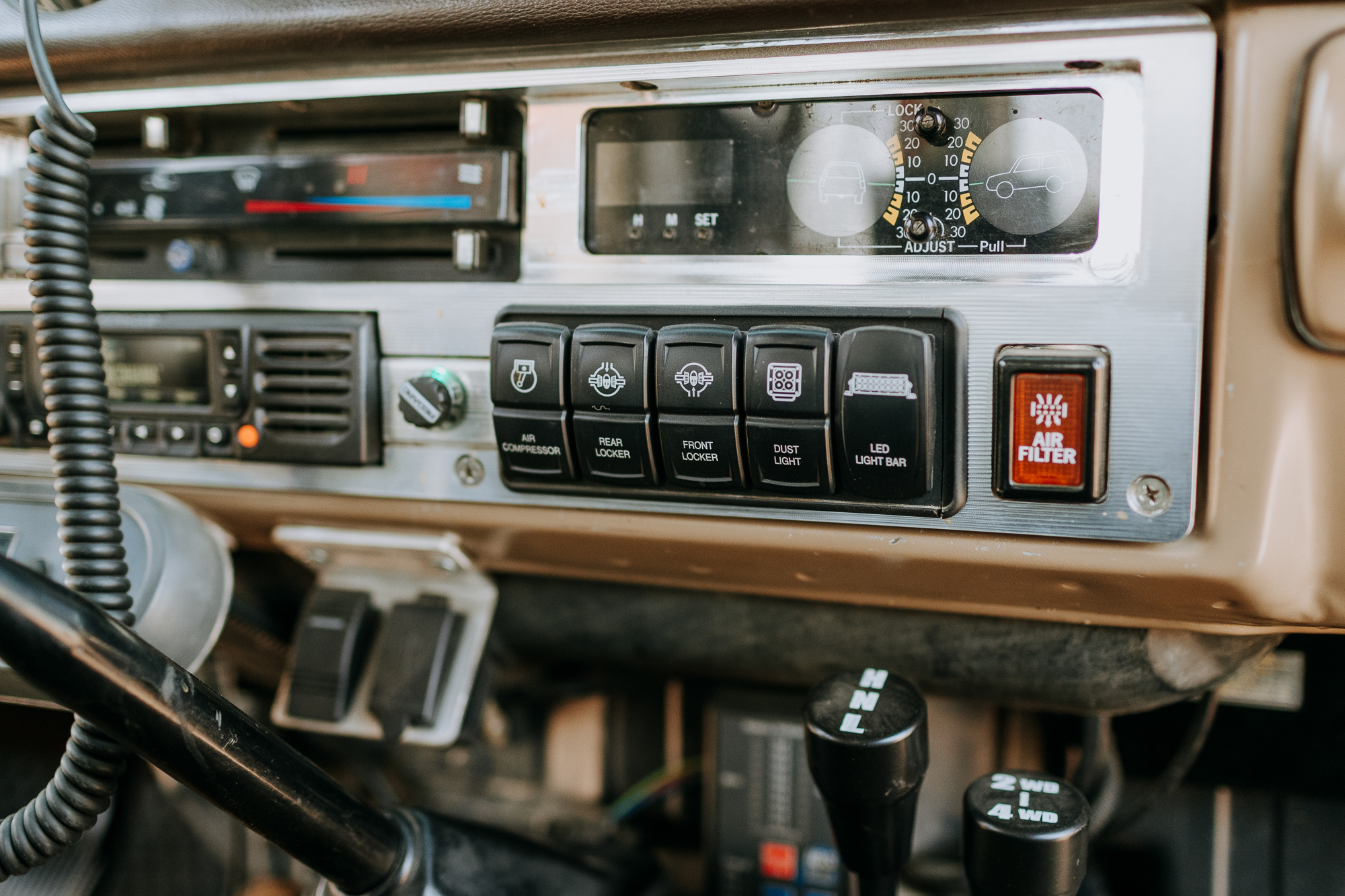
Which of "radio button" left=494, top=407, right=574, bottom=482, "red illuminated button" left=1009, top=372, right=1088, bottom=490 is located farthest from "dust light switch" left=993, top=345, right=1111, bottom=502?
"radio button" left=494, top=407, right=574, bottom=482

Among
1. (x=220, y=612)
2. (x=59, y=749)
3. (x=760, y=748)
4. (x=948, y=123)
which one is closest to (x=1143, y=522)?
(x=948, y=123)

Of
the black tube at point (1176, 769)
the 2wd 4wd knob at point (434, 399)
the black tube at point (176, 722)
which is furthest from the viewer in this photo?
the black tube at point (1176, 769)

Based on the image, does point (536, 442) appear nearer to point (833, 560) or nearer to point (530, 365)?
point (530, 365)

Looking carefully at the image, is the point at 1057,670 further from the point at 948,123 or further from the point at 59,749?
the point at 59,749

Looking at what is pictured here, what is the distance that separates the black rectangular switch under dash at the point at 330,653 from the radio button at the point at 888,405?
422 mm

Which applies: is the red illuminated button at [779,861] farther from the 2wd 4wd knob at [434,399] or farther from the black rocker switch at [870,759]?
the 2wd 4wd knob at [434,399]

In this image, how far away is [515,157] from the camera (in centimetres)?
59

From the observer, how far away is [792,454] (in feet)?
1.69

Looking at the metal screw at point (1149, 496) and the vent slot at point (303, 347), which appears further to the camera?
the vent slot at point (303, 347)

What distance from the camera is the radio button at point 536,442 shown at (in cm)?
56

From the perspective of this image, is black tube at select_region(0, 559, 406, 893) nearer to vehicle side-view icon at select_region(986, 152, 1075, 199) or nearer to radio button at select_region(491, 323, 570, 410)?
radio button at select_region(491, 323, 570, 410)

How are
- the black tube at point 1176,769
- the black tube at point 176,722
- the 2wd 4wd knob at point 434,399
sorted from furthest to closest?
the black tube at point 1176,769 → the 2wd 4wd knob at point 434,399 → the black tube at point 176,722

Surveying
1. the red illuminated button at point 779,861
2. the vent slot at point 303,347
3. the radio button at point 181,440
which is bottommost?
the red illuminated button at point 779,861

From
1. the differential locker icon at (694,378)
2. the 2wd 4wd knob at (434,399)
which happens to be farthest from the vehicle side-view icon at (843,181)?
the 2wd 4wd knob at (434,399)
